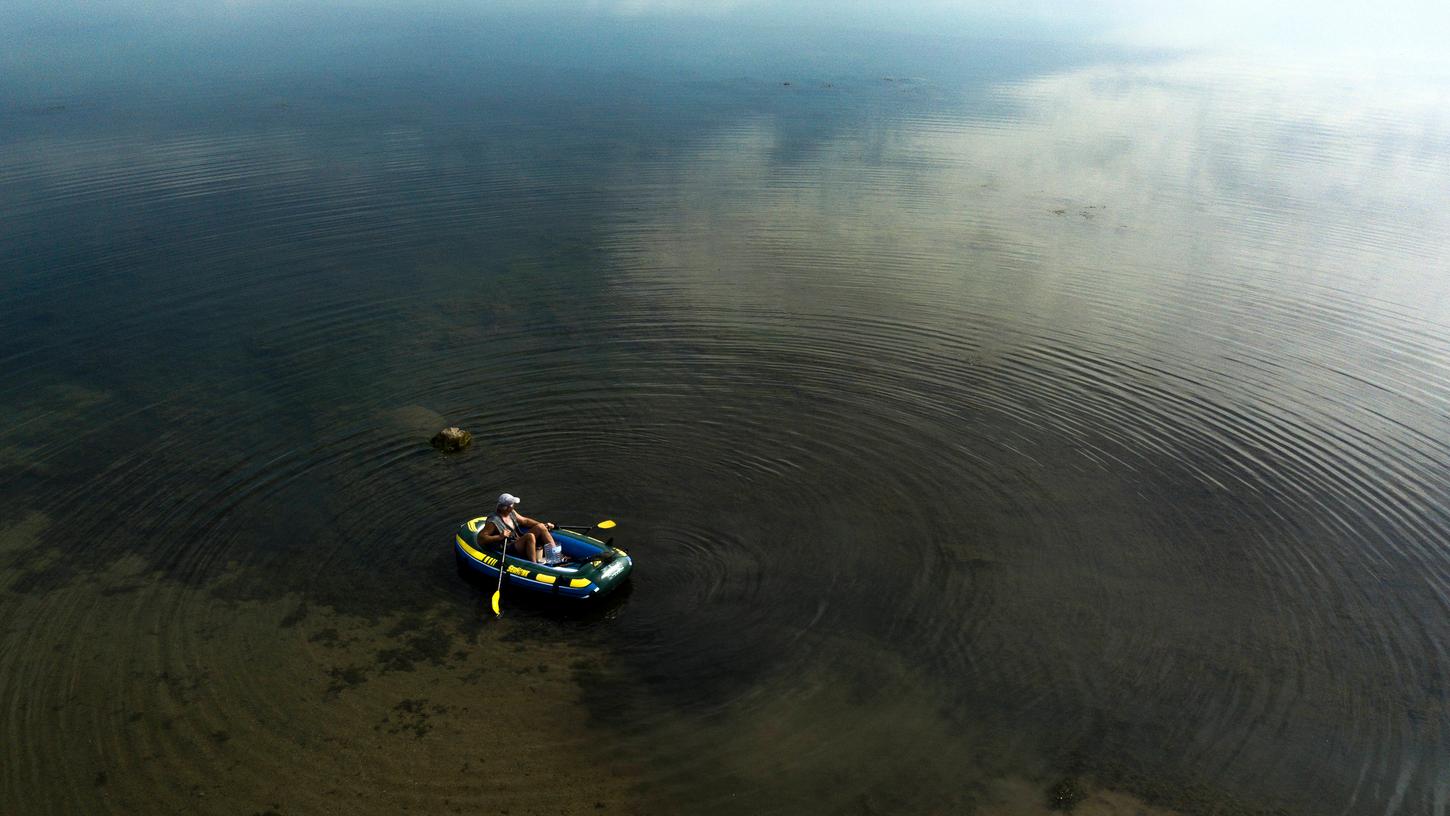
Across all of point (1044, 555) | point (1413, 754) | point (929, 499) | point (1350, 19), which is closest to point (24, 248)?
point (929, 499)

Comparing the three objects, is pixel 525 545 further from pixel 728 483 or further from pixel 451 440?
pixel 728 483

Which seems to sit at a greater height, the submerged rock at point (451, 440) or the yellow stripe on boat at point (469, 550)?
the submerged rock at point (451, 440)

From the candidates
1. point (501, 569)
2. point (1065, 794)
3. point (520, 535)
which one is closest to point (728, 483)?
point (520, 535)

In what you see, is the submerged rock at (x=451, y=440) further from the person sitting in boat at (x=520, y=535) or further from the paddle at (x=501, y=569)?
the paddle at (x=501, y=569)

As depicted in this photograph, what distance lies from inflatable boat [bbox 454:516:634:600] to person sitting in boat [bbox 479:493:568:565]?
166 mm

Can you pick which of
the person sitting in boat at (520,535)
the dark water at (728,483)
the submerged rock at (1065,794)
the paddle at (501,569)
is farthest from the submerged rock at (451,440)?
the submerged rock at (1065,794)

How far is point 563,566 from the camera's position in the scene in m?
17.4

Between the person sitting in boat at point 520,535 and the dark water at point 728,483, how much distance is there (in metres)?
1.19

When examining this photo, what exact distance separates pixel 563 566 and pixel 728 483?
4.65 meters

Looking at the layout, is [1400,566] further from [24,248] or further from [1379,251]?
[24,248]

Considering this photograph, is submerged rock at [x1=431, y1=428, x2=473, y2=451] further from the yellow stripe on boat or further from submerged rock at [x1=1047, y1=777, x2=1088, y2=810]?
submerged rock at [x1=1047, y1=777, x2=1088, y2=810]

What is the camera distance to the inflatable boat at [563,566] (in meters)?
16.7

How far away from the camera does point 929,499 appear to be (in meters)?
20.1

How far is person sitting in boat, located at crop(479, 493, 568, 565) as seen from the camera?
1741cm
